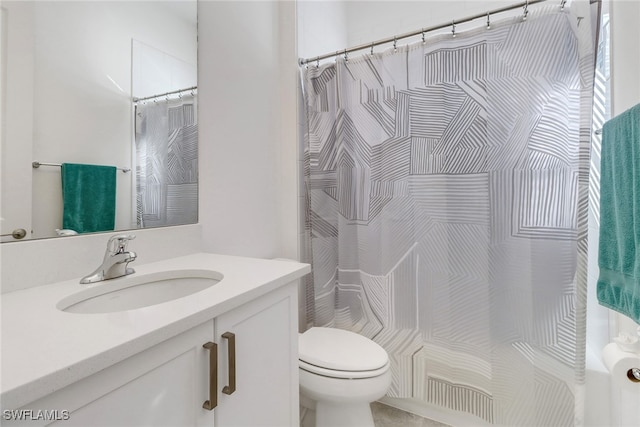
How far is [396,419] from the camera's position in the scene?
61.5 inches

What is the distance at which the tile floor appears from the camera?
1.52 metres

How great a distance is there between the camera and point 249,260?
107cm

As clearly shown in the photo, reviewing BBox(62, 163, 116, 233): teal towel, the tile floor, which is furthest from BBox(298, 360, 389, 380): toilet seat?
BBox(62, 163, 116, 233): teal towel

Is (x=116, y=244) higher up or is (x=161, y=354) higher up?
(x=116, y=244)

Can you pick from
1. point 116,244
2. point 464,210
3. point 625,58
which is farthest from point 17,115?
point 625,58

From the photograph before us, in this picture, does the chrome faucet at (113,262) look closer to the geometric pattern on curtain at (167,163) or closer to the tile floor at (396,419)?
the geometric pattern on curtain at (167,163)

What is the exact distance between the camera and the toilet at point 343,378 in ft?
3.79

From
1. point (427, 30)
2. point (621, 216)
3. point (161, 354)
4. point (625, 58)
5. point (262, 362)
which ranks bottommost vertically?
point (262, 362)

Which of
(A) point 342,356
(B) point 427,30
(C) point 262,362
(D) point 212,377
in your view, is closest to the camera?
(D) point 212,377

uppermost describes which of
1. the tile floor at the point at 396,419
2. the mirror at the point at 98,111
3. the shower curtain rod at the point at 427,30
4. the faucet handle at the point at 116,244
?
the shower curtain rod at the point at 427,30

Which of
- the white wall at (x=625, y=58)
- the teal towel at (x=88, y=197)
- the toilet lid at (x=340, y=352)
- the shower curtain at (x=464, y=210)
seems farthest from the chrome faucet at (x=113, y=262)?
the white wall at (x=625, y=58)

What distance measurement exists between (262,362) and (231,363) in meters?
0.15

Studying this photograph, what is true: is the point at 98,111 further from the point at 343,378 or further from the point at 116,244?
the point at 343,378

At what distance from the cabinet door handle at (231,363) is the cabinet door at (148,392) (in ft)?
0.15
